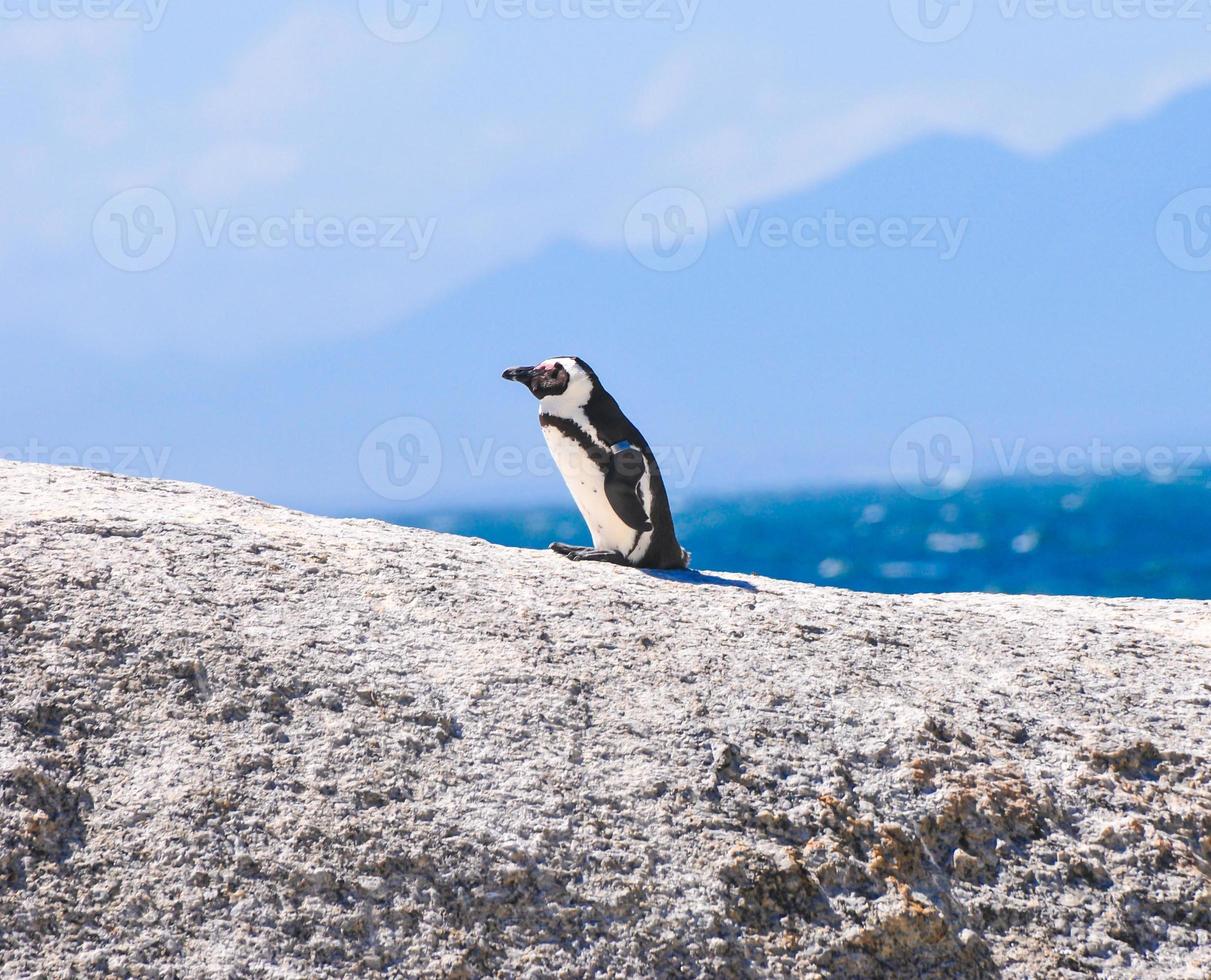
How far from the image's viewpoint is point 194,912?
3014 mm

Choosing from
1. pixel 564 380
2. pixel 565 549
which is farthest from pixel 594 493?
pixel 564 380

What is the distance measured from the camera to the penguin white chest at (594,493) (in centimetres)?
596

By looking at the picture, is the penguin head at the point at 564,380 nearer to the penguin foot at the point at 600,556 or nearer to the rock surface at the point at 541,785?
the penguin foot at the point at 600,556

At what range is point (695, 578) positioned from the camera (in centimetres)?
535

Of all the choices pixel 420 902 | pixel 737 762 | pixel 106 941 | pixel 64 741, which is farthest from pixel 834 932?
pixel 64 741

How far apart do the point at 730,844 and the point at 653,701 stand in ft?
1.88

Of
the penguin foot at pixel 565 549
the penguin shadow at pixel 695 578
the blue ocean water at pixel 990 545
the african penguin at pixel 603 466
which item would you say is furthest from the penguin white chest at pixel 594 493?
the blue ocean water at pixel 990 545

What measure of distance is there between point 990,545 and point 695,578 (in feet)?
129

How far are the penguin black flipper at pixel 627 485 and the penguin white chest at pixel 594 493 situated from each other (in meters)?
0.03

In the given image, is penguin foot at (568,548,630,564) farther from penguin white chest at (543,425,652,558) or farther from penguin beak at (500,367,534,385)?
penguin beak at (500,367,534,385)

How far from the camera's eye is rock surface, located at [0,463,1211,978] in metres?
3.06

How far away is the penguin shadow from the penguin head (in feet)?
3.43

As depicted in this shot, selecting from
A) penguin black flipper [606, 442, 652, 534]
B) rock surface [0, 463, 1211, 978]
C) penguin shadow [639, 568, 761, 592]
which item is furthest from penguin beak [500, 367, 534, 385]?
rock surface [0, 463, 1211, 978]

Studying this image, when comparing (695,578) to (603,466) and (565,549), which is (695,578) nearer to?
(565,549)
